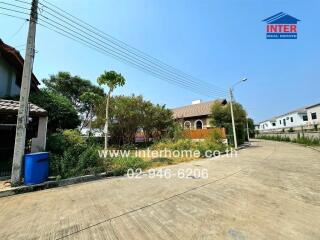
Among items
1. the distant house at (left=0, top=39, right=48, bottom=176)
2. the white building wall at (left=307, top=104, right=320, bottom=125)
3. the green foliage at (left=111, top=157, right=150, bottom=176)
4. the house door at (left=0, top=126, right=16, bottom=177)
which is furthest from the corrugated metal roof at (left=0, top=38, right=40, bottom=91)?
the white building wall at (left=307, top=104, right=320, bottom=125)

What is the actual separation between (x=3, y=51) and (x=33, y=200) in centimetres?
1082

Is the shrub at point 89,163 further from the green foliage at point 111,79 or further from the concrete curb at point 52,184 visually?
the green foliage at point 111,79

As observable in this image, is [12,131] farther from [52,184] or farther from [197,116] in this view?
[197,116]

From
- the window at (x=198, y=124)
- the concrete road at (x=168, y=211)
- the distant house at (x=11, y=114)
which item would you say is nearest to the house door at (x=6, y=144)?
the distant house at (x=11, y=114)

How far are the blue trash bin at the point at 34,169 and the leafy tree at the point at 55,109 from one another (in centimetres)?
711

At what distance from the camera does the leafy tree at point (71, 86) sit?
23.7 meters

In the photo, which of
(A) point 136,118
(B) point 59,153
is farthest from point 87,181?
(A) point 136,118

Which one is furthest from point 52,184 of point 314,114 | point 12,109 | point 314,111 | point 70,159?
point 314,114

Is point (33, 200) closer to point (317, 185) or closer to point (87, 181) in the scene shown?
point (87, 181)

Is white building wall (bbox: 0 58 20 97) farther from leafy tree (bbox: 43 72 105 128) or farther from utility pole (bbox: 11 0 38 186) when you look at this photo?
leafy tree (bbox: 43 72 105 128)

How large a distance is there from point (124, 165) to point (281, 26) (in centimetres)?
1538

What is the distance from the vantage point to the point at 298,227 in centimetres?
333

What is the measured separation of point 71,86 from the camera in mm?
24734

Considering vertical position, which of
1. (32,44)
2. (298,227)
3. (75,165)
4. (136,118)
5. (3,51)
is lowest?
(298,227)
